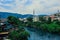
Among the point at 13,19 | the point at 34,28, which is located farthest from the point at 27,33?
the point at 13,19

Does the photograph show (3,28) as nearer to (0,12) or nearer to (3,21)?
(3,21)

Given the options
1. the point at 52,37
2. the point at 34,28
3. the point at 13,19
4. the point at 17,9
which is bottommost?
the point at 52,37

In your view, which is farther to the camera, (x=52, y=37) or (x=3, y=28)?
(x=52, y=37)

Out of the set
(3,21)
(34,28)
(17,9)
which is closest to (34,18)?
(34,28)

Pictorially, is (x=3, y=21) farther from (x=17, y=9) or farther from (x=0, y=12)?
(x=17, y=9)

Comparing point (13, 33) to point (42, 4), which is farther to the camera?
point (42, 4)

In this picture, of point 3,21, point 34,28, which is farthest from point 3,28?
point 34,28

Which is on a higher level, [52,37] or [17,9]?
[17,9]

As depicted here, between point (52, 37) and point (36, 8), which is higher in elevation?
point (36, 8)

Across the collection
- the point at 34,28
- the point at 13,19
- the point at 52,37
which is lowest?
the point at 52,37
